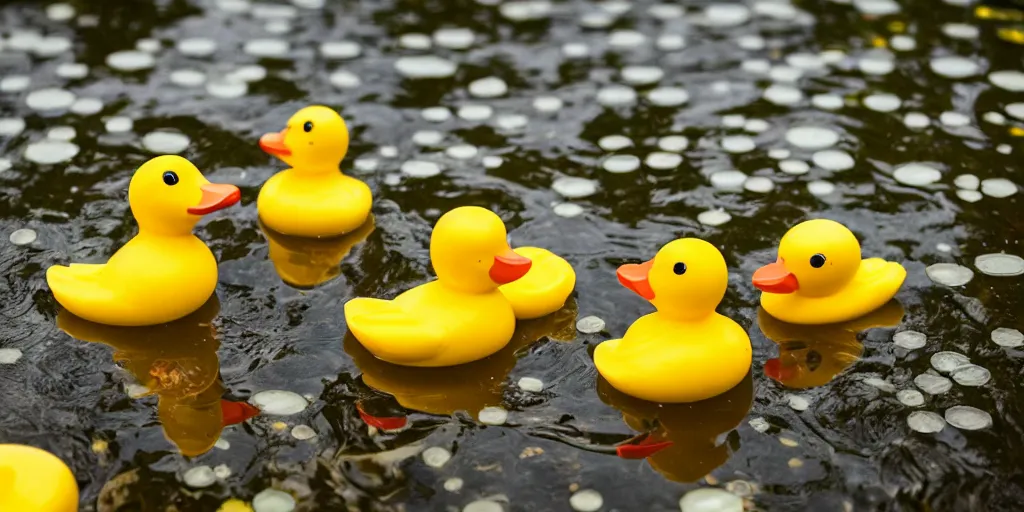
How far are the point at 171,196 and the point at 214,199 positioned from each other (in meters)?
0.12

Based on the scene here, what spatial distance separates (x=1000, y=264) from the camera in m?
3.52

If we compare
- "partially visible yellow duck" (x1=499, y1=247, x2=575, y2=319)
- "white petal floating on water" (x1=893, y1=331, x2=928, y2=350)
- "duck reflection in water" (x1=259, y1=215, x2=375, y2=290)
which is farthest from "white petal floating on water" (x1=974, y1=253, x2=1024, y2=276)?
"duck reflection in water" (x1=259, y1=215, x2=375, y2=290)

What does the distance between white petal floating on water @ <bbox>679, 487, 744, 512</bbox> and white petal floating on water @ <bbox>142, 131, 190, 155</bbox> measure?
94.1 inches

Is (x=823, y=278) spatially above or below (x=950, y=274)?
above

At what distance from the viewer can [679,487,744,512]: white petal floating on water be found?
8.61ft

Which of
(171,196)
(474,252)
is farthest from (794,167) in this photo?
(171,196)

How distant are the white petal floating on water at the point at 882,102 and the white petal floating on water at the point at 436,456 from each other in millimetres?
2547

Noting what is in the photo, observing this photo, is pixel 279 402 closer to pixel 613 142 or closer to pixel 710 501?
pixel 710 501

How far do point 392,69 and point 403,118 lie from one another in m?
0.44

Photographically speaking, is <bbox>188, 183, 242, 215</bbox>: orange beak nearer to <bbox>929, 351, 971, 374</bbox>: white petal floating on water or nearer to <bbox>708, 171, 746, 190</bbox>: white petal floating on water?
<bbox>708, 171, 746, 190</bbox>: white petal floating on water

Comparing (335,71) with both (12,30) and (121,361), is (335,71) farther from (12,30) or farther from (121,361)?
(121,361)

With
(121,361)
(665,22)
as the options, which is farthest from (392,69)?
(121,361)

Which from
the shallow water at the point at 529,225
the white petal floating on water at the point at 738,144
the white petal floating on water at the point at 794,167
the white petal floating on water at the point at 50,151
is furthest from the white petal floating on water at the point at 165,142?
the white petal floating on water at the point at 794,167

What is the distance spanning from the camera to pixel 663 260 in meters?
2.86
